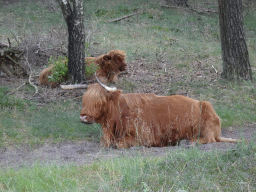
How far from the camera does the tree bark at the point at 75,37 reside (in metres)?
8.35

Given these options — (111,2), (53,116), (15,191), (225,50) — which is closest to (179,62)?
(225,50)

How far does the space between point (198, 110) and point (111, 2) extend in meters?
16.8

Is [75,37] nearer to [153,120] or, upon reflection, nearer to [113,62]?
[113,62]

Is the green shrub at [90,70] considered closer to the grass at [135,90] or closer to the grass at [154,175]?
the grass at [135,90]

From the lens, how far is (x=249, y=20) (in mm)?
18547

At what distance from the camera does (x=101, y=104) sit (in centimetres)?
543

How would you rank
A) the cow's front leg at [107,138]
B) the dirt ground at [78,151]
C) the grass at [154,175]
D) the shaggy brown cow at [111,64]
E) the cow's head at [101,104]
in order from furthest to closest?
the shaggy brown cow at [111,64] → the cow's front leg at [107,138] → the cow's head at [101,104] → the dirt ground at [78,151] → the grass at [154,175]

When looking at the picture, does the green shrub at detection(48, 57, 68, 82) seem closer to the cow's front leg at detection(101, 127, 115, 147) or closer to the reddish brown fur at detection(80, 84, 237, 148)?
the reddish brown fur at detection(80, 84, 237, 148)

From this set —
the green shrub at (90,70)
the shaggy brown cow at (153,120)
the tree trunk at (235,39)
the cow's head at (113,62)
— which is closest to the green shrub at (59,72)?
the green shrub at (90,70)

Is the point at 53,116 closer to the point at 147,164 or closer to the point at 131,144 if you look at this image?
the point at 131,144

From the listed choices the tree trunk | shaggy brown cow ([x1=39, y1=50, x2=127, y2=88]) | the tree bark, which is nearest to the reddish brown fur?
the tree bark

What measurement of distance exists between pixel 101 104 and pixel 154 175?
212cm

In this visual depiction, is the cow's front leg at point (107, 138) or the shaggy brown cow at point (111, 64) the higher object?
the shaggy brown cow at point (111, 64)

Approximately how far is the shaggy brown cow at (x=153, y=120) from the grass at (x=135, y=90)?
33.7 inches
